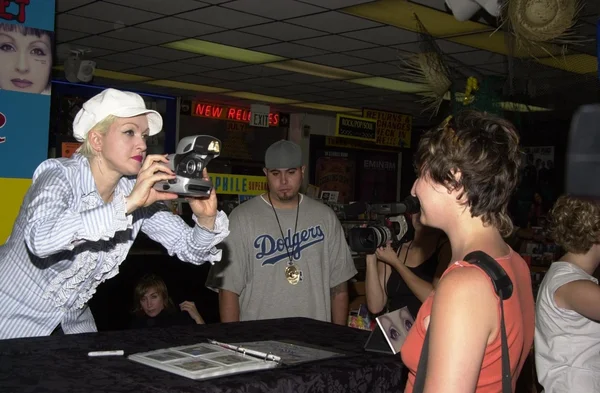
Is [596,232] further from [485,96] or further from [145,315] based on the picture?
[145,315]

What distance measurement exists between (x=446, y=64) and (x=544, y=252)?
3564 mm

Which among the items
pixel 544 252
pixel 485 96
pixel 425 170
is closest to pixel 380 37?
pixel 544 252

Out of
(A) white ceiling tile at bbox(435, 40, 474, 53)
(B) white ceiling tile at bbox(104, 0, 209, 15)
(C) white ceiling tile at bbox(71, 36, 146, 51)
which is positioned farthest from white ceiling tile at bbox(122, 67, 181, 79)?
(A) white ceiling tile at bbox(435, 40, 474, 53)

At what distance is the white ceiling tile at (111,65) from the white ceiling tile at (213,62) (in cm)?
93

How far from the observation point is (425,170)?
4.89 ft

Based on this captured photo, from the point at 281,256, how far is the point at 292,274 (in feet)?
0.34

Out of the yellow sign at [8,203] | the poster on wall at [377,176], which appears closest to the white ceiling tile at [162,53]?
the yellow sign at [8,203]

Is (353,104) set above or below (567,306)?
above

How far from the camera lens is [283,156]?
358 centimetres

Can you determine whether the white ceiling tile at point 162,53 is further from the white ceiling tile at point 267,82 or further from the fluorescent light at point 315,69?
the white ceiling tile at point 267,82

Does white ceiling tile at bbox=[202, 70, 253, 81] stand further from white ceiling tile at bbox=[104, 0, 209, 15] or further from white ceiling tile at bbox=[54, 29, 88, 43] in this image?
white ceiling tile at bbox=[104, 0, 209, 15]

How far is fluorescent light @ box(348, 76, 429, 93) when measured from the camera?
910 cm

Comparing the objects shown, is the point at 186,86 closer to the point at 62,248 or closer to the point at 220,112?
the point at 220,112

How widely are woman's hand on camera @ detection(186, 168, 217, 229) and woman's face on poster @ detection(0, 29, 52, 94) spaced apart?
2.33 m
